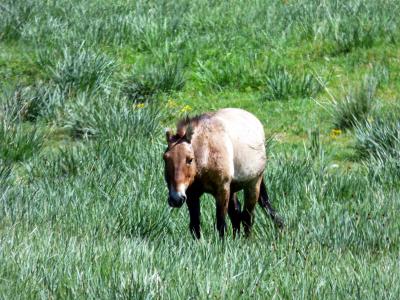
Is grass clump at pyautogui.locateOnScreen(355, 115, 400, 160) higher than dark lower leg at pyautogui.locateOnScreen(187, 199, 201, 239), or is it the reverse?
dark lower leg at pyautogui.locateOnScreen(187, 199, 201, 239)

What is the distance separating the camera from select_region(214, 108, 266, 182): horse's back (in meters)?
6.65

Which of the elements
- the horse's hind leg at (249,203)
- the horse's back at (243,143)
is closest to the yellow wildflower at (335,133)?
the horse's hind leg at (249,203)

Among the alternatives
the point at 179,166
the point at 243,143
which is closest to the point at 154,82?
the point at 243,143

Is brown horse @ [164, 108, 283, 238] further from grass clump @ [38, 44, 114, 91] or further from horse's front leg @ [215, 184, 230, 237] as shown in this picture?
grass clump @ [38, 44, 114, 91]

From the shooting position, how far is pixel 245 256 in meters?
6.22

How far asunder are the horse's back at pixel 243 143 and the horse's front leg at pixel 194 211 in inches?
11.4

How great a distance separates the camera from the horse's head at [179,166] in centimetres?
598

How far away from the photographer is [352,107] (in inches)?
430

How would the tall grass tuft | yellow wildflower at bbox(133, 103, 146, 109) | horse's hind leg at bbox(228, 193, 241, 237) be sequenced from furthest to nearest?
the tall grass tuft
yellow wildflower at bbox(133, 103, 146, 109)
horse's hind leg at bbox(228, 193, 241, 237)

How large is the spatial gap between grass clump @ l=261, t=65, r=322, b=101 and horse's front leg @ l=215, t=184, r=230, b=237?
5.08m

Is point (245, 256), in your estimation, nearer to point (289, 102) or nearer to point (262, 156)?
point (262, 156)

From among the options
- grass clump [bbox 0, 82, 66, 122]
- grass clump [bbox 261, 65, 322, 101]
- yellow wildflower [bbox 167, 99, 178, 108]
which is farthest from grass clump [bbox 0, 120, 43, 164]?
grass clump [bbox 261, 65, 322, 101]

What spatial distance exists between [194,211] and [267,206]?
0.92 meters

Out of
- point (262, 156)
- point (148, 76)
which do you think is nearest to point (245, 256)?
point (262, 156)
